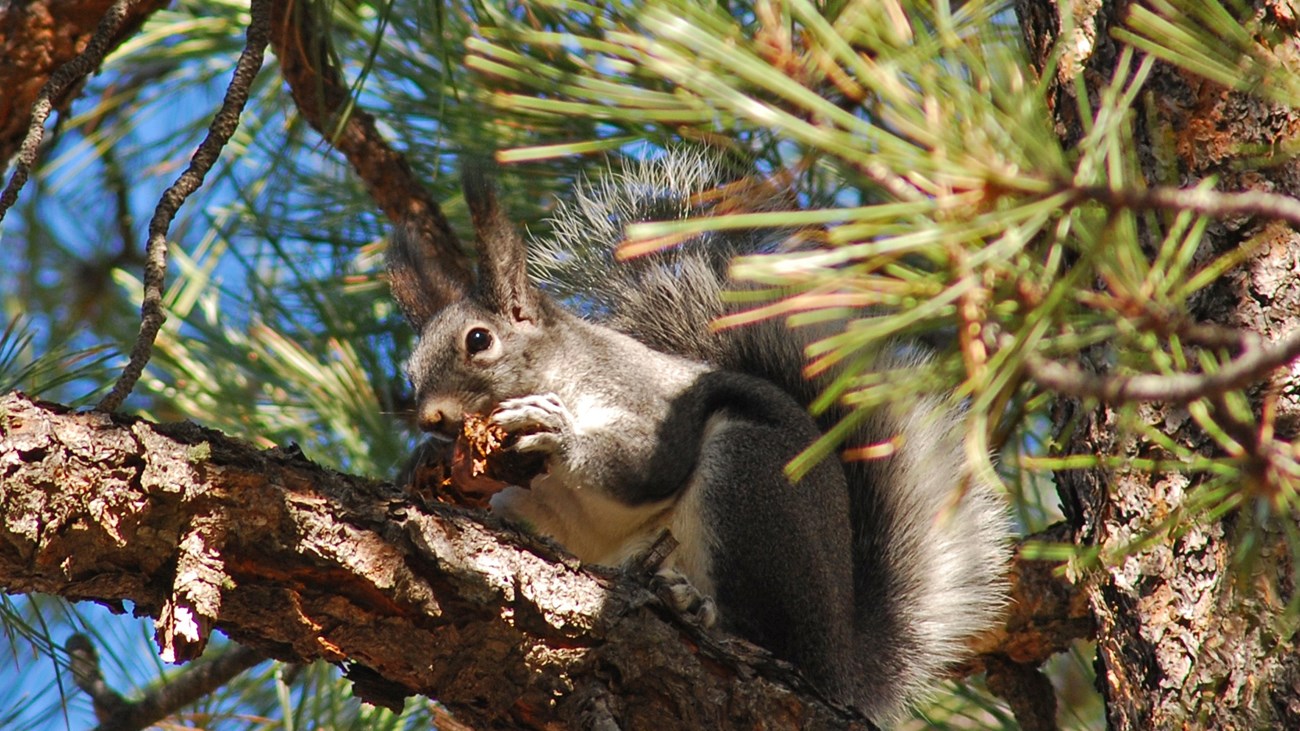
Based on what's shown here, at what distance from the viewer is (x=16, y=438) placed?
3.53 ft

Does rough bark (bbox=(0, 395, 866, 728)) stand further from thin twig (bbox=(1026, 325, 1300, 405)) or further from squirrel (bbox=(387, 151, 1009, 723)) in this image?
thin twig (bbox=(1026, 325, 1300, 405))

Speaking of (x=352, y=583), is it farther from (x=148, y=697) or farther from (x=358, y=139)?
(x=358, y=139)

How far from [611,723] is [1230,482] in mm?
632

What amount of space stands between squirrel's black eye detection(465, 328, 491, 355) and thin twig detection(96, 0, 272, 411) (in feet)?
1.98

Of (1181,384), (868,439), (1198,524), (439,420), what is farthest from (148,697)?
(1181,384)

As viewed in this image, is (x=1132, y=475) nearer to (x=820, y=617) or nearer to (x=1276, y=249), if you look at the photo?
(x=1276, y=249)

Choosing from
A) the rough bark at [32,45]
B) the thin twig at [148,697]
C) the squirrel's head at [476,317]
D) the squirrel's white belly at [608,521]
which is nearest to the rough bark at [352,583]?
the squirrel's white belly at [608,521]

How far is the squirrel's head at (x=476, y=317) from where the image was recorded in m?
1.93

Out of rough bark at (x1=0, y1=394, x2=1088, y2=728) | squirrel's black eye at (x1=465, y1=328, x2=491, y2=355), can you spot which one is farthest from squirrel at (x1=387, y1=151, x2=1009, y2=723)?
rough bark at (x1=0, y1=394, x2=1088, y2=728)

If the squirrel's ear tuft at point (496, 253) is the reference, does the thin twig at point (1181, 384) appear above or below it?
below

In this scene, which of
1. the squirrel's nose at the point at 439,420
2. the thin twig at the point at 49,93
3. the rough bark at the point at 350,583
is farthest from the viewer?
the squirrel's nose at the point at 439,420

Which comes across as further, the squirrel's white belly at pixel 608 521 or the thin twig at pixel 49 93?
the squirrel's white belly at pixel 608 521

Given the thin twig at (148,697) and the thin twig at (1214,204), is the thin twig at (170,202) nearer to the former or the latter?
the thin twig at (148,697)

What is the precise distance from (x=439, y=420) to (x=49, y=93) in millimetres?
707
